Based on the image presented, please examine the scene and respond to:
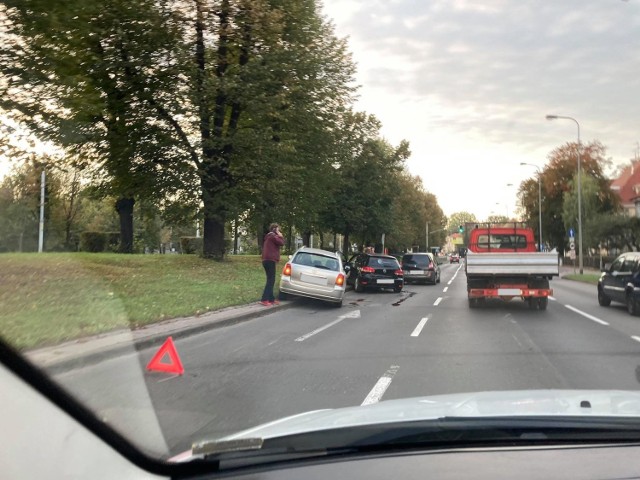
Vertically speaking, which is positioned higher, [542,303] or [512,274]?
[512,274]

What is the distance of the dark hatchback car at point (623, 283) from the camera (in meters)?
14.4

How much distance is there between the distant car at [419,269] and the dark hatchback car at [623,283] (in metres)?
11.6

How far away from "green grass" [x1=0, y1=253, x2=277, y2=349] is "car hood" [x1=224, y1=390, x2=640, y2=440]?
10.1ft

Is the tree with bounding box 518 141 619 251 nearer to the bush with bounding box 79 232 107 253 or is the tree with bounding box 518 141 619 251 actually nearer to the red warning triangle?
the bush with bounding box 79 232 107 253

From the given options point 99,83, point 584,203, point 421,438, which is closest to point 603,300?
point 421,438

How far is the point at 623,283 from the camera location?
15.1 meters

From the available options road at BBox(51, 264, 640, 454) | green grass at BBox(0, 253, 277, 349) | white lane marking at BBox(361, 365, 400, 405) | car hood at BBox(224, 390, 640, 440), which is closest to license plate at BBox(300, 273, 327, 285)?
green grass at BBox(0, 253, 277, 349)

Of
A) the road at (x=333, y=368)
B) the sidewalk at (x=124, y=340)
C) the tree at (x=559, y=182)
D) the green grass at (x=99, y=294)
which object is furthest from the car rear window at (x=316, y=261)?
the tree at (x=559, y=182)

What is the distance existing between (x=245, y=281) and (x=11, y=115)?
28.7ft

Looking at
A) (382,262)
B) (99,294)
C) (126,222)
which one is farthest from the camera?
(126,222)

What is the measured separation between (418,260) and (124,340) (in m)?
21.9

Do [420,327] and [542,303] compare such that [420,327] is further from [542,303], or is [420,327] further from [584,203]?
[584,203]

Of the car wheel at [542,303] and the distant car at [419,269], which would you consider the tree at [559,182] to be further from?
the car wheel at [542,303]

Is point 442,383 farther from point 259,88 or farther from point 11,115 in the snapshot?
point 259,88
